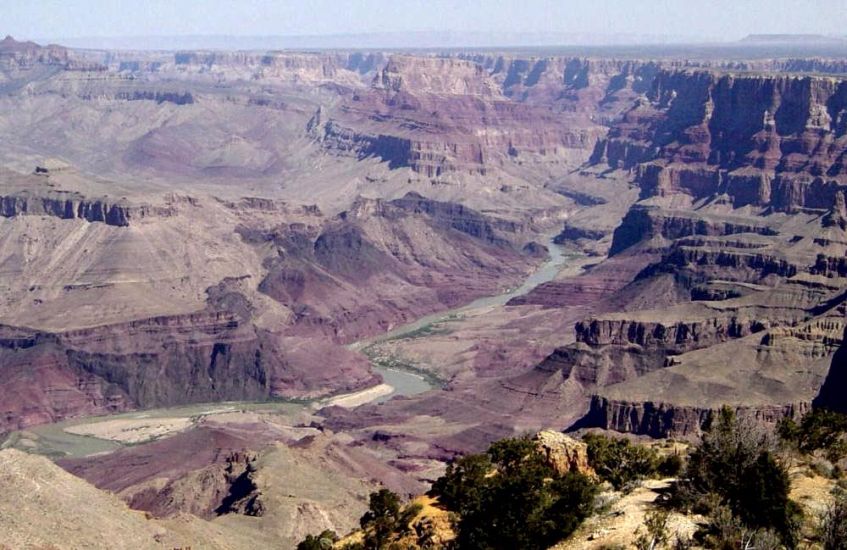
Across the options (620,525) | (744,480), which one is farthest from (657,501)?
(744,480)

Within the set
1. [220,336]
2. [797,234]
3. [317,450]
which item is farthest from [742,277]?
[317,450]

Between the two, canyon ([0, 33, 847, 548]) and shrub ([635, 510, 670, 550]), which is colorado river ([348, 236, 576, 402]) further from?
shrub ([635, 510, 670, 550])

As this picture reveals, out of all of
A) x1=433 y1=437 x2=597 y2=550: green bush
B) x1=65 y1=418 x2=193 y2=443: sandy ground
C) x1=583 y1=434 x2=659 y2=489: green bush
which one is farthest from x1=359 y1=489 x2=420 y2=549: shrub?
x1=65 y1=418 x2=193 y2=443: sandy ground

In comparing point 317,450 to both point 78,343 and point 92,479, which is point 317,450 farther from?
point 78,343

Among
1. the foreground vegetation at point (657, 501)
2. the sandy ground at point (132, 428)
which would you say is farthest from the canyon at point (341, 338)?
the foreground vegetation at point (657, 501)

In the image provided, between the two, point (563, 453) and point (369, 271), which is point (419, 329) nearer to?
point (369, 271)

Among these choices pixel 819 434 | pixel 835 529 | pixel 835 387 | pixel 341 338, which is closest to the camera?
pixel 835 529
